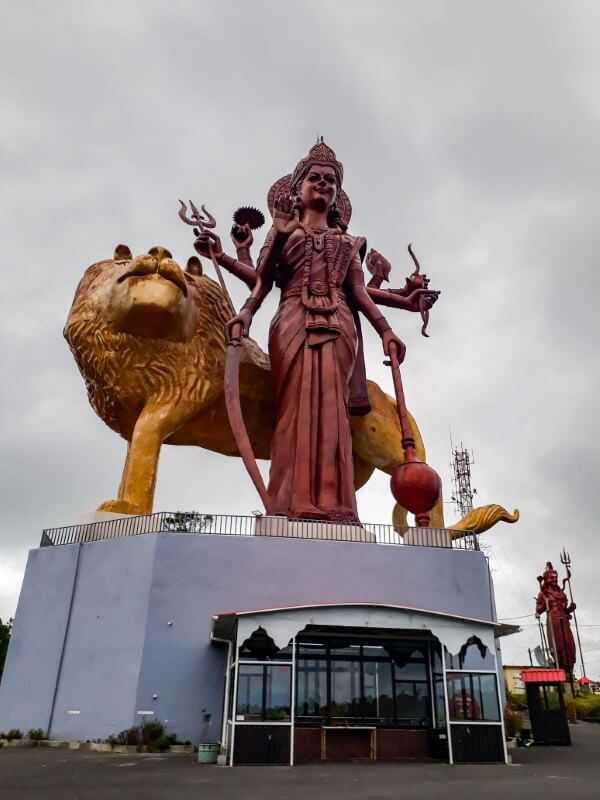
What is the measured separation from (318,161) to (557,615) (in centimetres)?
2502

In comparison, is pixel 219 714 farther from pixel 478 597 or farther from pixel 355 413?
pixel 355 413

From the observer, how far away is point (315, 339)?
16.1 m

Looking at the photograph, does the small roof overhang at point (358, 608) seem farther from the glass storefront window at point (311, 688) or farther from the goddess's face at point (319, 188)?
the goddess's face at point (319, 188)

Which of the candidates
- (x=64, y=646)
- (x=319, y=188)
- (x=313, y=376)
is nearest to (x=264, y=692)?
(x=64, y=646)

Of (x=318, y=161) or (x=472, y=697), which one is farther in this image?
(x=318, y=161)

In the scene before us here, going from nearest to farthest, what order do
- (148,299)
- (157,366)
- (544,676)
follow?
(544,676)
(148,299)
(157,366)

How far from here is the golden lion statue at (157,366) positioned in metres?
15.0

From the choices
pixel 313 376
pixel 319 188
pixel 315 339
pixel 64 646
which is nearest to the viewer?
pixel 64 646

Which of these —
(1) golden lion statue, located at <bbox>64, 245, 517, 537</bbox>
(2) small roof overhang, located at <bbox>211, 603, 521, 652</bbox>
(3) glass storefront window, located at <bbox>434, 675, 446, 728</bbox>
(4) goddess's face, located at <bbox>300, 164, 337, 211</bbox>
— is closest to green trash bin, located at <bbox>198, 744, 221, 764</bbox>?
(2) small roof overhang, located at <bbox>211, 603, 521, 652</bbox>

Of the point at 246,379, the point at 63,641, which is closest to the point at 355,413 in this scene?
the point at 246,379

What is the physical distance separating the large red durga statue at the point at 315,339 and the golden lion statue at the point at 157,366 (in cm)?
107

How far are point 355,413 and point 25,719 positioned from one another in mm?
9781

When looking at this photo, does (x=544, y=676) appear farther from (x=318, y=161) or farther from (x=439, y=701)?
(x=318, y=161)

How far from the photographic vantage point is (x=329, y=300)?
652 inches
